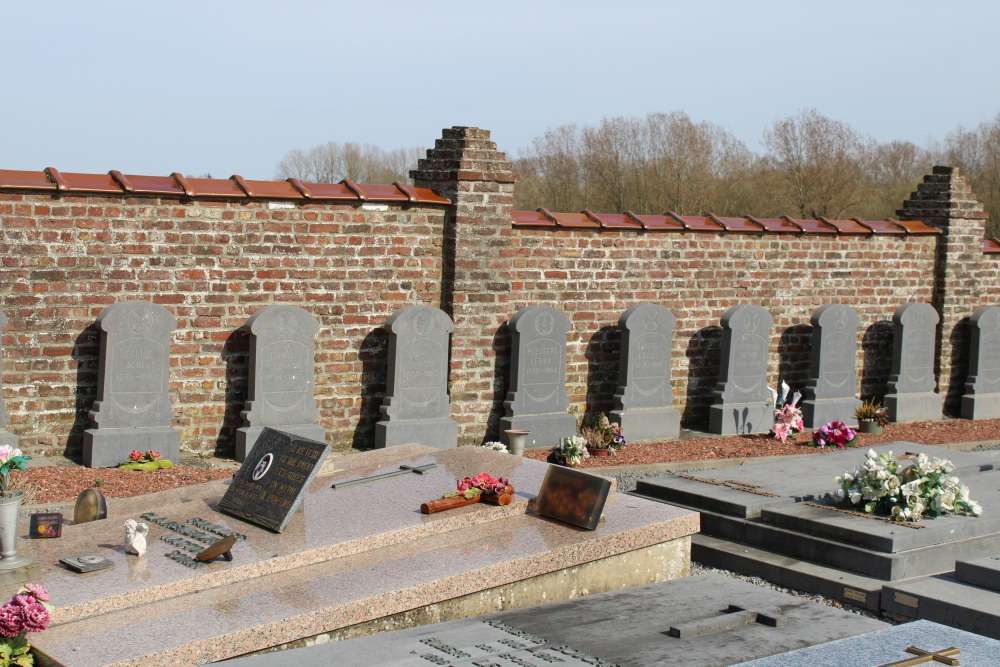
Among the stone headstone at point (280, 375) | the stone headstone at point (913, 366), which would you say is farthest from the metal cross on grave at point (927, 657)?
the stone headstone at point (913, 366)

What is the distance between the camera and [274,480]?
6238mm

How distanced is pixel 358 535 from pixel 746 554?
278 cm

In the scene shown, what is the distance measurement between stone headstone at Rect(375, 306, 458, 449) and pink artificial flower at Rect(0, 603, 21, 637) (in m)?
6.15

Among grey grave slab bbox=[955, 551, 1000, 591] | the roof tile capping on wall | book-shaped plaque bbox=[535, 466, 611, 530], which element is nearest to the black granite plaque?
book-shaped plaque bbox=[535, 466, 611, 530]

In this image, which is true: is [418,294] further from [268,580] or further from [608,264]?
[268,580]

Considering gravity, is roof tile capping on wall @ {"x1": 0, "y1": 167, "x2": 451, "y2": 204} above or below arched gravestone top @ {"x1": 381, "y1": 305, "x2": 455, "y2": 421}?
above

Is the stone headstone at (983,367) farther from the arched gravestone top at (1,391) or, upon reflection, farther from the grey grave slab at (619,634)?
the arched gravestone top at (1,391)

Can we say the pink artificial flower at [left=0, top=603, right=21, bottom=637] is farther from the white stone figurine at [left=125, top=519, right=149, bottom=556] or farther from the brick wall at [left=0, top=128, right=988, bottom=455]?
the brick wall at [left=0, top=128, right=988, bottom=455]

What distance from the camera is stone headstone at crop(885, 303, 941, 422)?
13773 millimetres

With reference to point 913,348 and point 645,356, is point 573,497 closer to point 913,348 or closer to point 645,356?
point 645,356

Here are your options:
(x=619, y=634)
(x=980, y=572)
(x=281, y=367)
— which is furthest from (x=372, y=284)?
(x=619, y=634)

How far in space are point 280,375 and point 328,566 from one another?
15.5 feet

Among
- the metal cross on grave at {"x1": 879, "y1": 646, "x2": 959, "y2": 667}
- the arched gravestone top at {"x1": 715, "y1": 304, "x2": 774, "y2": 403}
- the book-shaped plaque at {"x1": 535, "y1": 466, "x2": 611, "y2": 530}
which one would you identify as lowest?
the metal cross on grave at {"x1": 879, "y1": 646, "x2": 959, "y2": 667}

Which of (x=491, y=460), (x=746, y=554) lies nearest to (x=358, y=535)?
(x=491, y=460)
